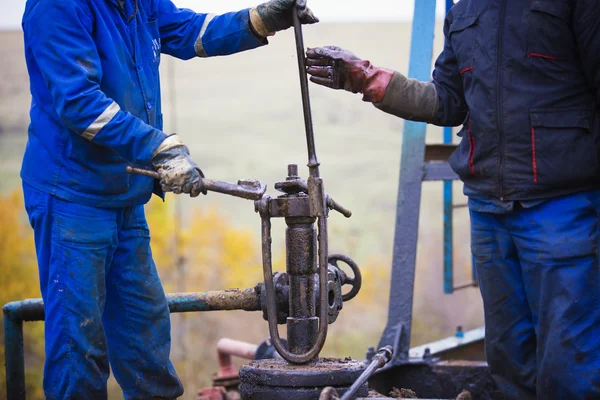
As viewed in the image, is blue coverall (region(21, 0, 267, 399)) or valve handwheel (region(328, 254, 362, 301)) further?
valve handwheel (region(328, 254, 362, 301))

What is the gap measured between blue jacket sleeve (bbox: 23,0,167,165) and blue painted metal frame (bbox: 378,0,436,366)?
146cm

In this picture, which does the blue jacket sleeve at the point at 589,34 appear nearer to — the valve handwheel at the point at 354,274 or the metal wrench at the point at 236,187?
the valve handwheel at the point at 354,274

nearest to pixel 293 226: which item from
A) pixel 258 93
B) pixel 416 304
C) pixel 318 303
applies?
pixel 318 303

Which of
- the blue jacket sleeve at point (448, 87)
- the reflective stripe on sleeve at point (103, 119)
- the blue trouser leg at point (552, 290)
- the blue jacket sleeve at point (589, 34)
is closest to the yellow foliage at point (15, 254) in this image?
the reflective stripe on sleeve at point (103, 119)

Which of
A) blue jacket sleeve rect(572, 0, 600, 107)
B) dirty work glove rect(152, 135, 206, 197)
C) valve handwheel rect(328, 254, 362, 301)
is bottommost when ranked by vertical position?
valve handwheel rect(328, 254, 362, 301)

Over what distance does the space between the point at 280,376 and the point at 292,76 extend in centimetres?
450

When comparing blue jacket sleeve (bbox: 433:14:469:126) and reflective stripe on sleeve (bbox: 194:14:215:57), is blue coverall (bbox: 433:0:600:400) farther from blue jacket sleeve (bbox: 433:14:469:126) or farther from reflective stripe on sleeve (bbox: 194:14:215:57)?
reflective stripe on sleeve (bbox: 194:14:215:57)

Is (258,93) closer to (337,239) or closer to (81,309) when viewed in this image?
(337,239)

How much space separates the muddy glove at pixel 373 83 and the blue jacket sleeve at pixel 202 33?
0.33 metres

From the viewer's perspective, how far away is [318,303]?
2.13 metres

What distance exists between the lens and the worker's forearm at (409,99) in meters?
2.49

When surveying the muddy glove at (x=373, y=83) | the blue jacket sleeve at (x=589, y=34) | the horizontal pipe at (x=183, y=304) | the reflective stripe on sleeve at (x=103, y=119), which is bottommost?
the horizontal pipe at (x=183, y=304)

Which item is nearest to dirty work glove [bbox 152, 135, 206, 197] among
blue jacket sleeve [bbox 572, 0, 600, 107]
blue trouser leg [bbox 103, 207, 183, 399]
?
blue trouser leg [bbox 103, 207, 183, 399]

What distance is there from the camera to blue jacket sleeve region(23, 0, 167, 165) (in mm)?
2102
